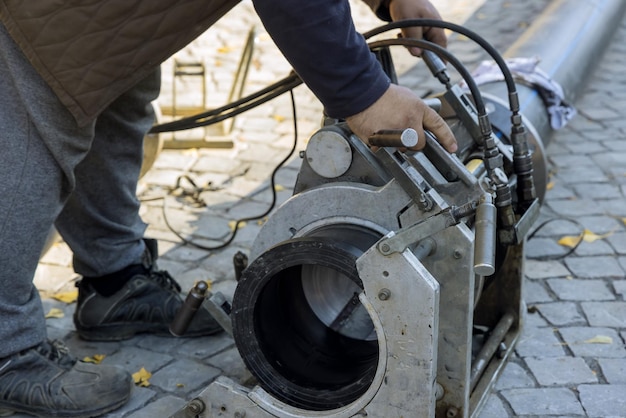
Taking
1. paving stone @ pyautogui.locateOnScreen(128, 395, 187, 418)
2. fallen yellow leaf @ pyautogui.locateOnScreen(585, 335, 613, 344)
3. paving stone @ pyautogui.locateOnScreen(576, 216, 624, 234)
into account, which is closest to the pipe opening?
paving stone @ pyautogui.locateOnScreen(128, 395, 187, 418)

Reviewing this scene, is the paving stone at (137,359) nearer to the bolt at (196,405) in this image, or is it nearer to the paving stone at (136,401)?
the paving stone at (136,401)

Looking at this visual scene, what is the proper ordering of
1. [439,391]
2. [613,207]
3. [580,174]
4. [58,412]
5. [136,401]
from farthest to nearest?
[580,174] → [613,207] → [136,401] → [58,412] → [439,391]

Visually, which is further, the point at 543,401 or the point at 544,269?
the point at 544,269

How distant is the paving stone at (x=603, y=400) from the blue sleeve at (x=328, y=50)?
132 cm

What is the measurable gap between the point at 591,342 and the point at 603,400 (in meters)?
0.42

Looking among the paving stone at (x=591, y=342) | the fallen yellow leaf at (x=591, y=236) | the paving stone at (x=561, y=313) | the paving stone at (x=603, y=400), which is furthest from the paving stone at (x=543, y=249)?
the paving stone at (x=603, y=400)

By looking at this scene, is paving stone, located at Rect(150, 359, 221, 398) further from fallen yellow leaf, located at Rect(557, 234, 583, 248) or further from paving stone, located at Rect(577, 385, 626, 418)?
fallen yellow leaf, located at Rect(557, 234, 583, 248)

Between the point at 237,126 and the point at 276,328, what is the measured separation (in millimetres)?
3299

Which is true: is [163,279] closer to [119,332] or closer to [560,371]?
[119,332]

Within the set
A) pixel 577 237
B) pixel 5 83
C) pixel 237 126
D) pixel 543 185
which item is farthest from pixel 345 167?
pixel 237 126

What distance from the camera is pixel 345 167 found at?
8.32 ft

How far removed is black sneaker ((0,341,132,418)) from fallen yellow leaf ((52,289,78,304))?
0.77m

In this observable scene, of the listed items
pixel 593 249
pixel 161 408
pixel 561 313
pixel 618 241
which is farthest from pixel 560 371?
pixel 161 408

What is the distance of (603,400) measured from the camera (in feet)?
9.60
